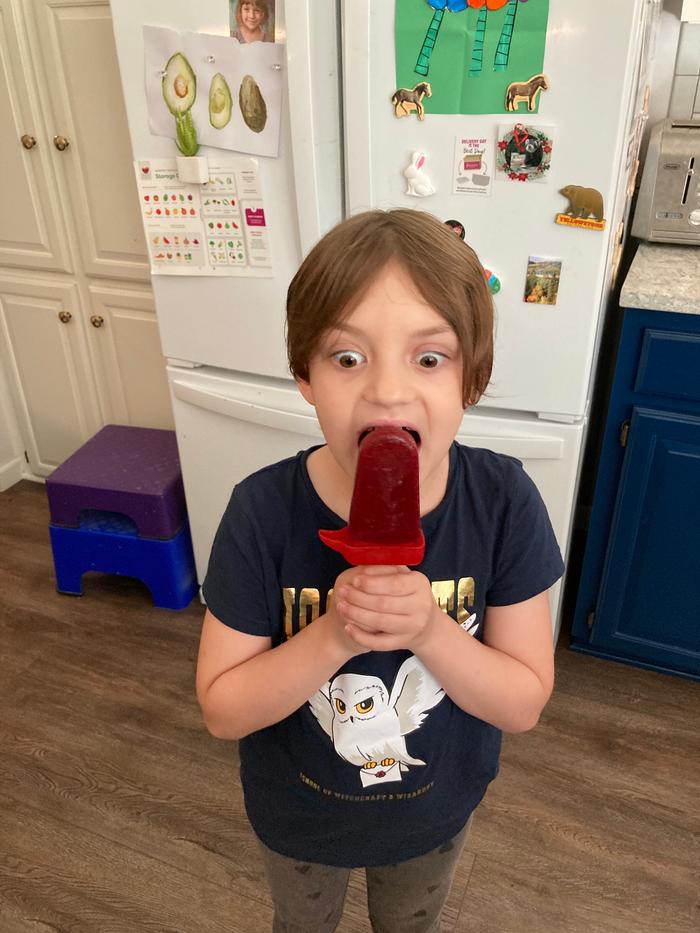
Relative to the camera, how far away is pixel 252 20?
4.72ft

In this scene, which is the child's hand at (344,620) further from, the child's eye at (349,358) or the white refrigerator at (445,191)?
the white refrigerator at (445,191)

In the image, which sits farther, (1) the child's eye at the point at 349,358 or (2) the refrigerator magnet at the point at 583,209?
(2) the refrigerator magnet at the point at 583,209

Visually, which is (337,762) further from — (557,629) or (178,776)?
(557,629)

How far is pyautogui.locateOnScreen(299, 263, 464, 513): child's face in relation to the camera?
624 millimetres

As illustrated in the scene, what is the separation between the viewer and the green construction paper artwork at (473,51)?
128 cm

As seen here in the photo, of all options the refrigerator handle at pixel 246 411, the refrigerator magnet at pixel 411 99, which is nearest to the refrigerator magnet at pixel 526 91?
the refrigerator magnet at pixel 411 99

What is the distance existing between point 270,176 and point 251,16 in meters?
0.28

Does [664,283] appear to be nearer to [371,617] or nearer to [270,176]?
[270,176]

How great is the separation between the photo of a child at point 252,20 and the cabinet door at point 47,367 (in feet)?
3.71

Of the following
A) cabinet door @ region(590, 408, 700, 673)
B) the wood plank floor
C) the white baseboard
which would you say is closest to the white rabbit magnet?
cabinet door @ region(590, 408, 700, 673)

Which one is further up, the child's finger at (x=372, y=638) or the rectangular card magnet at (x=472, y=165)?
the rectangular card magnet at (x=472, y=165)

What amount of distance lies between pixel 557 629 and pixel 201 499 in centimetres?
95

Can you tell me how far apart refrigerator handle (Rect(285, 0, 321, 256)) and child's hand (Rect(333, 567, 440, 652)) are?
3.54 feet

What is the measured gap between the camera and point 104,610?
2.22 m
